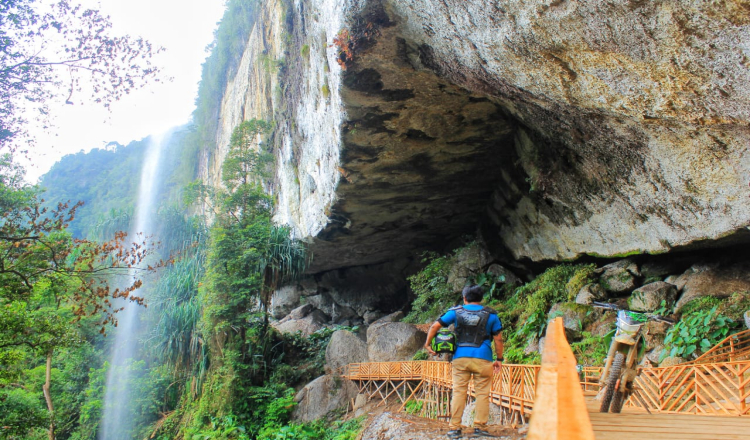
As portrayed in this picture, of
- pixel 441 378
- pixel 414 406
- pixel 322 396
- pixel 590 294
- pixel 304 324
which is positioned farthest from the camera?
pixel 304 324

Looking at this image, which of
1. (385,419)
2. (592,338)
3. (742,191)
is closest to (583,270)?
(592,338)

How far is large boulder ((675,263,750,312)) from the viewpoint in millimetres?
6297

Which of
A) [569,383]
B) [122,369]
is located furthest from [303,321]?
[569,383]

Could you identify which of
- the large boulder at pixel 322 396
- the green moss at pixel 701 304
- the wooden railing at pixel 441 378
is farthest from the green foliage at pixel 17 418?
the green moss at pixel 701 304

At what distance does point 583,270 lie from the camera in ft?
28.5

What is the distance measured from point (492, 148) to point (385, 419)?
18.5 feet

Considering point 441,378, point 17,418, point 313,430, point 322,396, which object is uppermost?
point 441,378

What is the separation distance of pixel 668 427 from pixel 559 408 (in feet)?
6.71

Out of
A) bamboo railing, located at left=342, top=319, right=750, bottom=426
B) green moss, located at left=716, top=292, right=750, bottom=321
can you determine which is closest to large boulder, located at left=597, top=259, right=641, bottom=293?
green moss, located at left=716, top=292, right=750, bottom=321

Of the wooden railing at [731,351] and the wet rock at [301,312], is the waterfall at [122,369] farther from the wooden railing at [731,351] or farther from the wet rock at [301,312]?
the wooden railing at [731,351]

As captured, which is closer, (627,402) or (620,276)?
(627,402)

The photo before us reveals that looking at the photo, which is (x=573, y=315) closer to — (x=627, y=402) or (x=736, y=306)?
(x=736, y=306)

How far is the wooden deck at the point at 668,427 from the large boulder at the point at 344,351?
9270 millimetres

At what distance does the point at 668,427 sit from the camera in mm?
2523
